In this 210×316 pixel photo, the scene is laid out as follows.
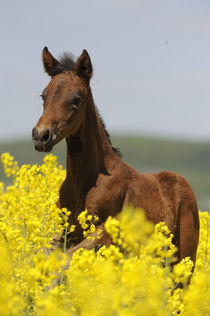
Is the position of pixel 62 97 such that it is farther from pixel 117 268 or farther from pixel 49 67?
pixel 117 268

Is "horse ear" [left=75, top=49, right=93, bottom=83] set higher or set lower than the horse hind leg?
higher

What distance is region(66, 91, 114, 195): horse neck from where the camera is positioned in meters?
7.08

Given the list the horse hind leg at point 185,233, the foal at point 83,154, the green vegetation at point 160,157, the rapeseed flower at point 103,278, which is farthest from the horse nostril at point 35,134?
the green vegetation at point 160,157

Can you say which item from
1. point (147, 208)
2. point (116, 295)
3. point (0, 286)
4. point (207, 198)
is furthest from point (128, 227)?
point (207, 198)

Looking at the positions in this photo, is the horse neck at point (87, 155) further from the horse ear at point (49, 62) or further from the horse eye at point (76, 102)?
the horse ear at point (49, 62)

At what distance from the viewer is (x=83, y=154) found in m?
7.14

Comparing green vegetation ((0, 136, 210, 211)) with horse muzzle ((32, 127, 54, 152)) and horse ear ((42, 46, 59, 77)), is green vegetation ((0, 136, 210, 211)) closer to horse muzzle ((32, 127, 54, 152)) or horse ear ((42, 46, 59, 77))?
horse ear ((42, 46, 59, 77))

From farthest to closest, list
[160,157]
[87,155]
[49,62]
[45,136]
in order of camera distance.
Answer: [160,157] → [49,62] → [87,155] → [45,136]

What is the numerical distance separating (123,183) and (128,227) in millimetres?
3375

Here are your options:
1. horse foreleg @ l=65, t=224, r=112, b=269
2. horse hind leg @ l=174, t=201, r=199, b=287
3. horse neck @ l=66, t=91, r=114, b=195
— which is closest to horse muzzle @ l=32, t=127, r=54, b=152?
horse neck @ l=66, t=91, r=114, b=195

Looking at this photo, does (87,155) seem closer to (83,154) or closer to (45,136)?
(83,154)

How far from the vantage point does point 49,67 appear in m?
7.34

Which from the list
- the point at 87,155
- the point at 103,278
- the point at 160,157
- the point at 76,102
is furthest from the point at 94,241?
the point at 160,157

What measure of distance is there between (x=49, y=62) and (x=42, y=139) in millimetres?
1441
